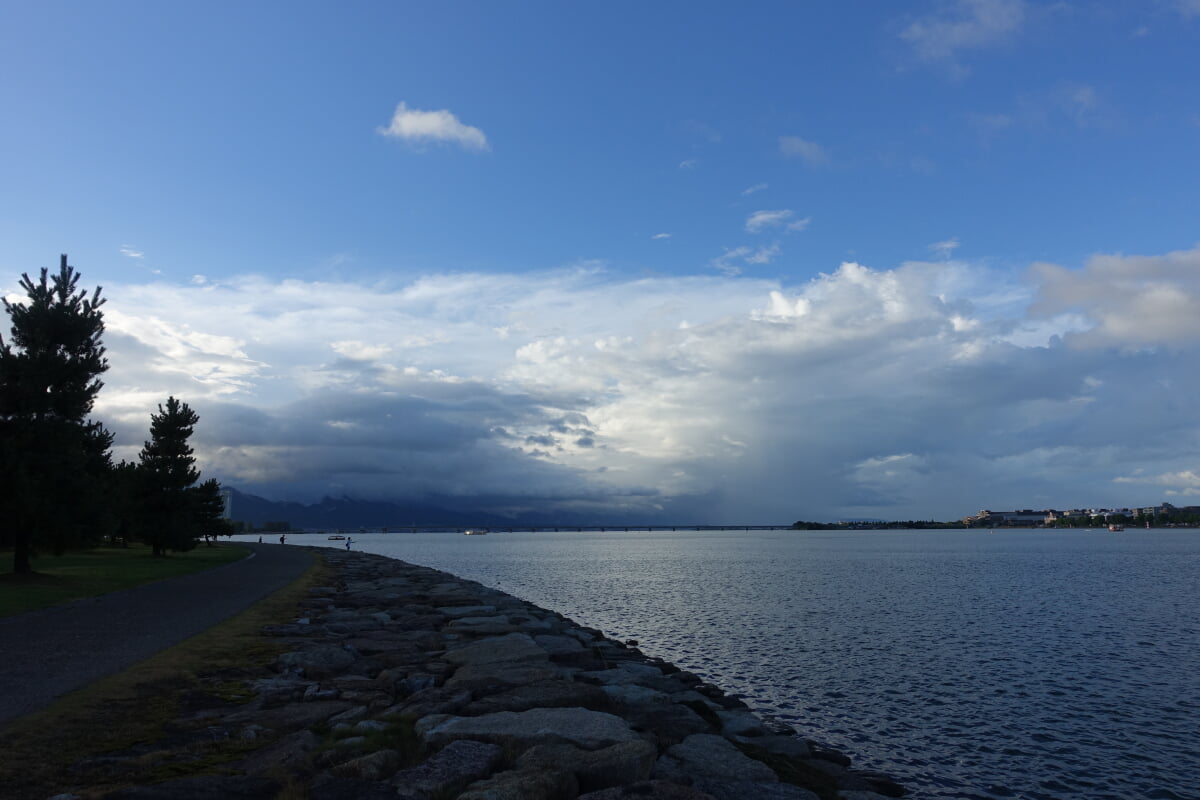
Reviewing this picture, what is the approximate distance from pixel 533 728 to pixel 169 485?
5711 centimetres

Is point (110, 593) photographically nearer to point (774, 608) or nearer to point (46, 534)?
point (46, 534)

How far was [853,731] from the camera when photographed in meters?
17.5

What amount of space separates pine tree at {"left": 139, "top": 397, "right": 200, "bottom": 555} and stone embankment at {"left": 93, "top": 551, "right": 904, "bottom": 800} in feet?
→ 142

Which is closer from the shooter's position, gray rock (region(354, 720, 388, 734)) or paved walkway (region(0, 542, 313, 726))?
gray rock (region(354, 720, 388, 734))

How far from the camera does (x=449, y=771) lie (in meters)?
8.41

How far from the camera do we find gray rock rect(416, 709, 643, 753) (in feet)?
31.3

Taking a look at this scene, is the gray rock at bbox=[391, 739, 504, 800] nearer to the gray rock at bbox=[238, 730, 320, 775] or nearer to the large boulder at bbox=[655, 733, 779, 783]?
the gray rock at bbox=[238, 730, 320, 775]

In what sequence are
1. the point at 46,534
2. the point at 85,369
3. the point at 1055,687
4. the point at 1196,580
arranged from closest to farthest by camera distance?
1. the point at 1055,687
2. the point at 46,534
3. the point at 85,369
4. the point at 1196,580

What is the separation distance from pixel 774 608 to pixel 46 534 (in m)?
35.2

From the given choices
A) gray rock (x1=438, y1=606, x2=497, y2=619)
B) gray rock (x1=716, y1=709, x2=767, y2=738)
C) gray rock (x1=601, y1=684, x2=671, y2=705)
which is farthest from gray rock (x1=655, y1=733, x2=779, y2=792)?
gray rock (x1=438, y1=606, x2=497, y2=619)

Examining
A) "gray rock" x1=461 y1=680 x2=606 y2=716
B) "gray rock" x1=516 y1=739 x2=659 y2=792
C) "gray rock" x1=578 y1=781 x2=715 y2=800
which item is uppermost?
"gray rock" x1=578 y1=781 x2=715 y2=800

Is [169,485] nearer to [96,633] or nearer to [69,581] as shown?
[69,581]

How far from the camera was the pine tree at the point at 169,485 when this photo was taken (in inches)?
2190

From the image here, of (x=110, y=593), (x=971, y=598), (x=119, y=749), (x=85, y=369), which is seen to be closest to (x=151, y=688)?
(x=119, y=749)
